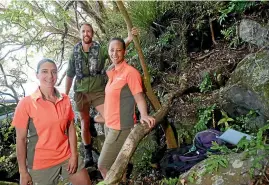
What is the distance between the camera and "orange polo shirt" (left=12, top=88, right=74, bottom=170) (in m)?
2.79

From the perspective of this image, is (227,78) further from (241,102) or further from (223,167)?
(223,167)

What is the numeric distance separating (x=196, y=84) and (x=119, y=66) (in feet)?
6.89

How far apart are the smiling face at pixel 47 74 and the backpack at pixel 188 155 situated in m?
1.73

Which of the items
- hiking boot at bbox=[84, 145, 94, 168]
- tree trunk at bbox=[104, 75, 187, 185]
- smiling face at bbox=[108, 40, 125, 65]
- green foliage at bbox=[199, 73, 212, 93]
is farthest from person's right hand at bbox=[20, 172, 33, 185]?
green foliage at bbox=[199, 73, 212, 93]

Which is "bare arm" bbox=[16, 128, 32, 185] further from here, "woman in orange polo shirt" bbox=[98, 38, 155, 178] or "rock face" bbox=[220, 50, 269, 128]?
"rock face" bbox=[220, 50, 269, 128]

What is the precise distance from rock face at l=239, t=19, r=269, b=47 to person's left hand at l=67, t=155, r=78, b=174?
3.10m

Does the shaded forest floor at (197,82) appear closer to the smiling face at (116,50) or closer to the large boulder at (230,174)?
the large boulder at (230,174)

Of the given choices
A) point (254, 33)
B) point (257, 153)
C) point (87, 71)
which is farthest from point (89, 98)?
point (254, 33)

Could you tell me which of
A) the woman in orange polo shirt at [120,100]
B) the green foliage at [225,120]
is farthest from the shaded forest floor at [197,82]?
the woman in orange polo shirt at [120,100]

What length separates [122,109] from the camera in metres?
3.25

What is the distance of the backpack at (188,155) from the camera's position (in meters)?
3.40

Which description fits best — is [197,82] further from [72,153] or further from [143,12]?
[72,153]

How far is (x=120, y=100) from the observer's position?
3240 millimetres

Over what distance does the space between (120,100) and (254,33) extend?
2657mm
